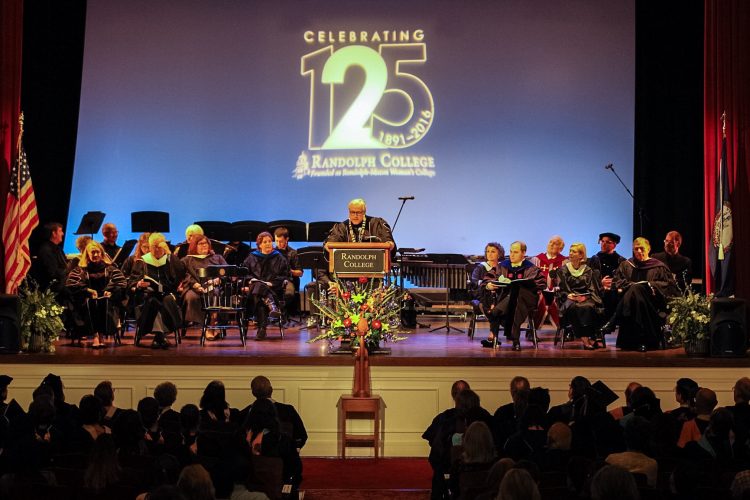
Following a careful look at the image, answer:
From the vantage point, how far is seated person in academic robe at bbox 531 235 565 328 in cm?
1205

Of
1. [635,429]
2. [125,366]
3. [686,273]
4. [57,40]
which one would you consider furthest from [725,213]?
[57,40]

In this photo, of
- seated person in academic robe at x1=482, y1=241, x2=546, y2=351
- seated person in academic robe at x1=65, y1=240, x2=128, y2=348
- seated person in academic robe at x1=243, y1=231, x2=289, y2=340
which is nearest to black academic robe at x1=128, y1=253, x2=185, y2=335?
seated person in academic robe at x1=65, y1=240, x2=128, y2=348

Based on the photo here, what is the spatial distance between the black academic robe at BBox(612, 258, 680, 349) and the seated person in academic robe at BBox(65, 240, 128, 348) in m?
5.49

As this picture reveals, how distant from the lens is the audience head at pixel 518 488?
444cm

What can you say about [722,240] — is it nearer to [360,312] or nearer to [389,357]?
[389,357]

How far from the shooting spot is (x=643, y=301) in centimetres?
1097

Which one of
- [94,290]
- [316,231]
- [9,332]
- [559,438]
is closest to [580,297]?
[316,231]

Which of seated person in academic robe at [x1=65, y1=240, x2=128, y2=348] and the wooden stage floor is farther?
seated person in academic robe at [x1=65, y1=240, x2=128, y2=348]

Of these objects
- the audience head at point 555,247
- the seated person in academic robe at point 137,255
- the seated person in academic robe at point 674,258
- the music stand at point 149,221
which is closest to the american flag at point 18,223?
the seated person in academic robe at point 137,255

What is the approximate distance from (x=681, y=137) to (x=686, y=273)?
3.35 m

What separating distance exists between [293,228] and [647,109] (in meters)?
5.57

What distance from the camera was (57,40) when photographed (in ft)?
50.8

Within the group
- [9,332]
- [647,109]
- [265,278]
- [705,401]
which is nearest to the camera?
[705,401]

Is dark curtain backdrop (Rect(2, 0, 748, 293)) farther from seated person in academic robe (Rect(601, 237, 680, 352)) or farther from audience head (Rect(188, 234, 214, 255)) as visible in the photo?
audience head (Rect(188, 234, 214, 255))
